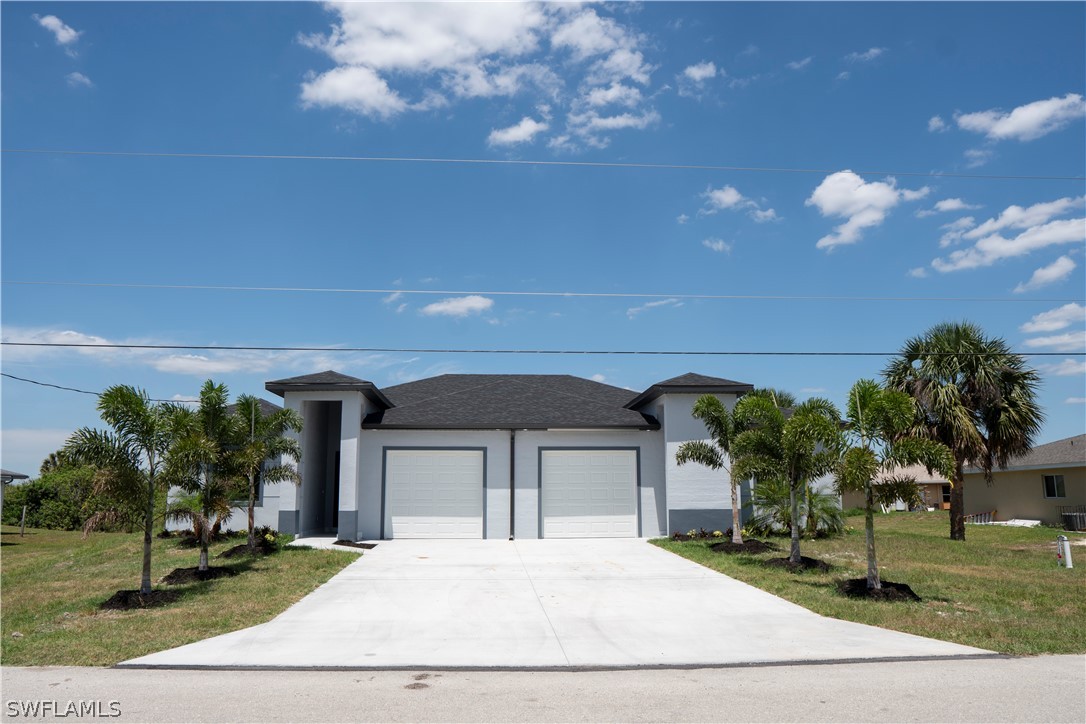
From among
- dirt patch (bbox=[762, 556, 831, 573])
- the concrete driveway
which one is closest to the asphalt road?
the concrete driveway

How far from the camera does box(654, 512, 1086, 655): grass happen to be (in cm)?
1029

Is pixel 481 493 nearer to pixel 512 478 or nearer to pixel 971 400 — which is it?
pixel 512 478

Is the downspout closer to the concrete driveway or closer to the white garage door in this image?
the white garage door

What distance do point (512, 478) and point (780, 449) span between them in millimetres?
8360

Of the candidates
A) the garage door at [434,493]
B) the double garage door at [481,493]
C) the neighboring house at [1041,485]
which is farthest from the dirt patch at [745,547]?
the neighboring house at [1041,485]

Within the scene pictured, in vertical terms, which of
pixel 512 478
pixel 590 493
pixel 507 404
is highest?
pixel 507 404

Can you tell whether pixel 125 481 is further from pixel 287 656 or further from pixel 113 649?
pixel 287 656

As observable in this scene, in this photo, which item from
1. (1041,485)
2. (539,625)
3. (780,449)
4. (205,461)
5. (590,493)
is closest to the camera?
(539,625)

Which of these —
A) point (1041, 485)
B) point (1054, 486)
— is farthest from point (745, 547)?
point (1041, 485)

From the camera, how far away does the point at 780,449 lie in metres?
16.7

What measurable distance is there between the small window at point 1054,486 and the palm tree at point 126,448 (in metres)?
35.5

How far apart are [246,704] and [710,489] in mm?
16731

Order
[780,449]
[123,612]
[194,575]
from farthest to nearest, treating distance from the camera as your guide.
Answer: [780,449]
[194,575]
[123,612]

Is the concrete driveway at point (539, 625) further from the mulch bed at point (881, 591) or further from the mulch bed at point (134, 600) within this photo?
the mulch bed at point (134, 600)
